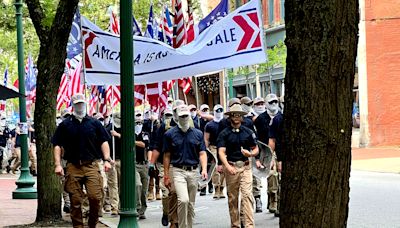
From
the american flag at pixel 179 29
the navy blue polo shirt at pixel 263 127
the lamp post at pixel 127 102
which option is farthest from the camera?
the american flag at pixel 179 29

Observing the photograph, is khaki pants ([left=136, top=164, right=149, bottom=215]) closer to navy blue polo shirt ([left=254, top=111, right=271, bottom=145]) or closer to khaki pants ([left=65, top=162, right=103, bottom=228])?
navy blue polo shirt ([left=254, top=111, right=271, bottom=145])

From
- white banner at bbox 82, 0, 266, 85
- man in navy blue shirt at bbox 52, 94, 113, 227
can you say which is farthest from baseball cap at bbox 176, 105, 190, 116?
white banner at bbox 82, 0, 266, 85

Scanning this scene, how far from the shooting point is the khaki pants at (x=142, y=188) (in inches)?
594

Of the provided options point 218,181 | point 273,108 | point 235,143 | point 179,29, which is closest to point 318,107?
point 235,143

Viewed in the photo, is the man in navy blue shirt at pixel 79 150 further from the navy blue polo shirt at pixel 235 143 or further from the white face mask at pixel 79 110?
the navy blue polo shirt at pixel 235 143

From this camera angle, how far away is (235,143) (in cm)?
1267

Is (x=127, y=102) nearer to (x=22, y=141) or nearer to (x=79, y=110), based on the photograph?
(x=79, y=110)

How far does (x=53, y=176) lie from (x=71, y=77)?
10410 mm

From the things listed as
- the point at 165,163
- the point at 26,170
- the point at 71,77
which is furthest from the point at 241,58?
the point at 71,77

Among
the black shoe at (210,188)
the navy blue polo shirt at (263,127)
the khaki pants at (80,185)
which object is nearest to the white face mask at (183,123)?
the khaki pants at (80,185)

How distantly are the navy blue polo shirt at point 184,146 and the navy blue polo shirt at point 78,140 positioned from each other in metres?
0.92

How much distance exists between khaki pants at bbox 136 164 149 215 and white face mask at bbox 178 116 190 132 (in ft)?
10.9

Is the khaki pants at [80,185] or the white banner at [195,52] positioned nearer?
the khaki pants at [80,185]

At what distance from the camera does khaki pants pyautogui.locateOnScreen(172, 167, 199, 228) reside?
1148cm
